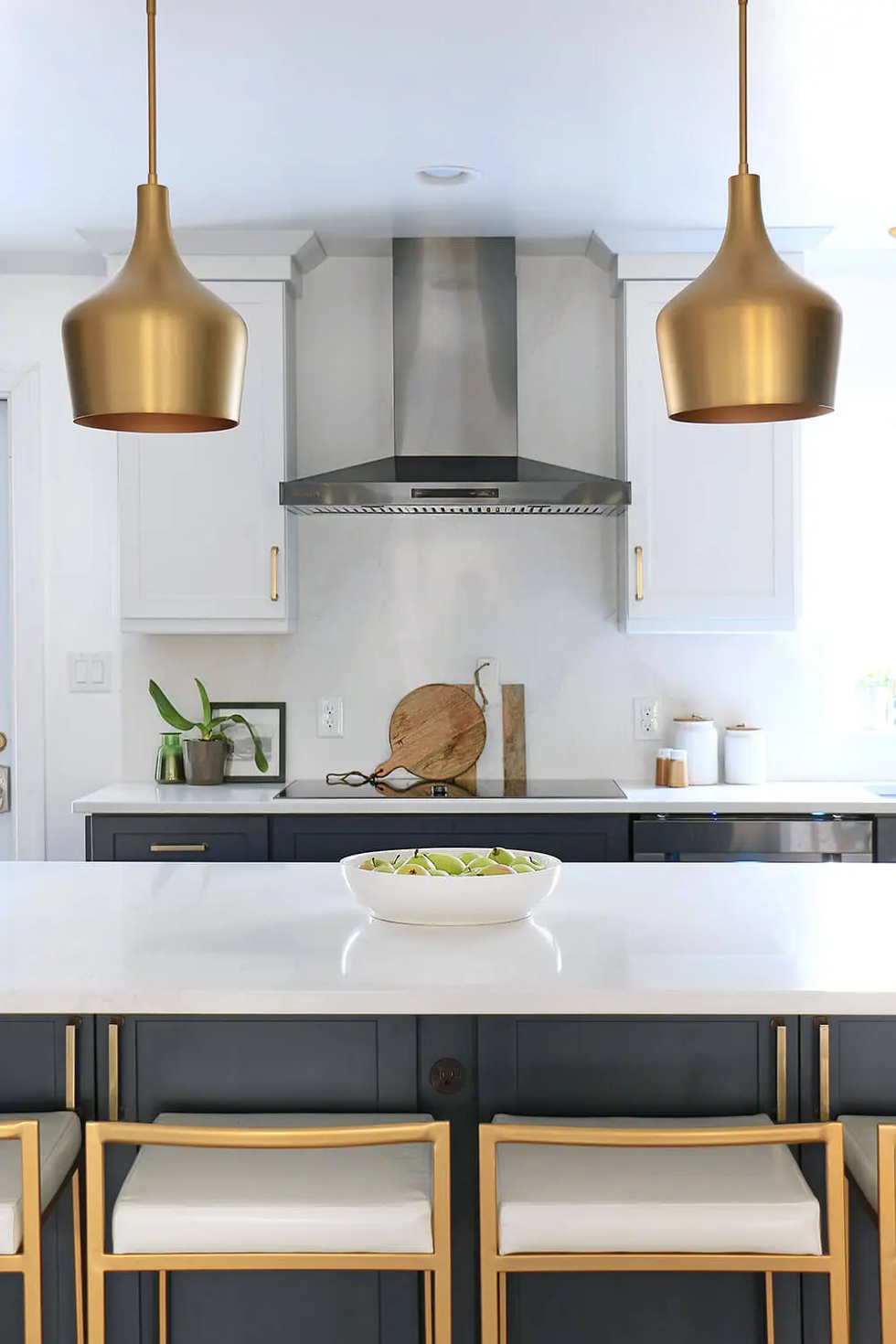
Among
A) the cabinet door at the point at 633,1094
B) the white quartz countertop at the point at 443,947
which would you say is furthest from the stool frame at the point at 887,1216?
the cabinet door at the point at 633,1094

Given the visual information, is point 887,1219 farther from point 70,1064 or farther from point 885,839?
point 885,839

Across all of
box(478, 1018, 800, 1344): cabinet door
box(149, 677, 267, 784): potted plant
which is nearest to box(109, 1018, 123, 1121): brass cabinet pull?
box(478, 1018, 800, 1344): cabinet door

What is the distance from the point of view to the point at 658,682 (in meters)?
3.90

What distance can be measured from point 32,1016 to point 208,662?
2.26 m

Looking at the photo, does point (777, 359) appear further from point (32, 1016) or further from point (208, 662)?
point (208, 662)

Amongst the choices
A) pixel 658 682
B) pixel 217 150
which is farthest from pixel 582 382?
pixel 217 150

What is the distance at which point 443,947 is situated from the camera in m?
1.73

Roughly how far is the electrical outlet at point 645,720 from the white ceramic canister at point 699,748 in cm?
13

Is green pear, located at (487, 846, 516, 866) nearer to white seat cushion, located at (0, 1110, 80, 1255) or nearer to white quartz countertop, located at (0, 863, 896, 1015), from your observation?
white quartz countertop, located at (0, 863, 896, 1015)

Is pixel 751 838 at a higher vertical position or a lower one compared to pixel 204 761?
lower

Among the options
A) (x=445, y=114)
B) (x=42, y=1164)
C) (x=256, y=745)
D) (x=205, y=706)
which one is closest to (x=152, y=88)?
→ (x=445, y=114)

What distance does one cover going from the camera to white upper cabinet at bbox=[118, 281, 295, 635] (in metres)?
3.59

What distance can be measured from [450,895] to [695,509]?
82.5 inches

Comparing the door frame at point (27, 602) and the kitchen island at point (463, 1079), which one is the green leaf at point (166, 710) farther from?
the kitchen island at point (463, 1079)
